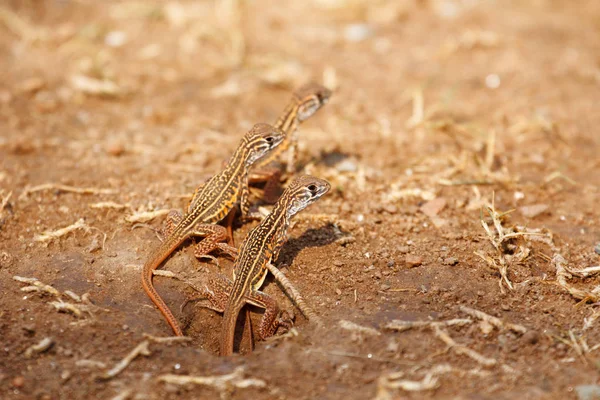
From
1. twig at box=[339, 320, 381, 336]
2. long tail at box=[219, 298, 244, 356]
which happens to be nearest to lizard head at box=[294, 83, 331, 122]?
long tail at box=[219, 298, 244, 356]

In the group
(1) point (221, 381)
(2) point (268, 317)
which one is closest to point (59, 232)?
(2) point (268, 317)

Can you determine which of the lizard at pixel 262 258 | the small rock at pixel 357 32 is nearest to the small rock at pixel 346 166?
the lizard at pixel 262 258

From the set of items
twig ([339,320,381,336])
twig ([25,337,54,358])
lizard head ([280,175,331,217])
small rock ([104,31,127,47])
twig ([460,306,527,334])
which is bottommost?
twig ([460,306,527,334])

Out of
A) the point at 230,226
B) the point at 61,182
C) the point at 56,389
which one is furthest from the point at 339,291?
the point at 61,182

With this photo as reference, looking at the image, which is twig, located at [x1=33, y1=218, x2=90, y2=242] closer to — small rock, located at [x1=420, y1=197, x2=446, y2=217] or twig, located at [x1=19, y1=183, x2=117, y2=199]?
twig, located at [x1=19, y1=183, x2=117, y2=199]

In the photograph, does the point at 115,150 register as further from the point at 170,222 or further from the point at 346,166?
the point at 346,166
